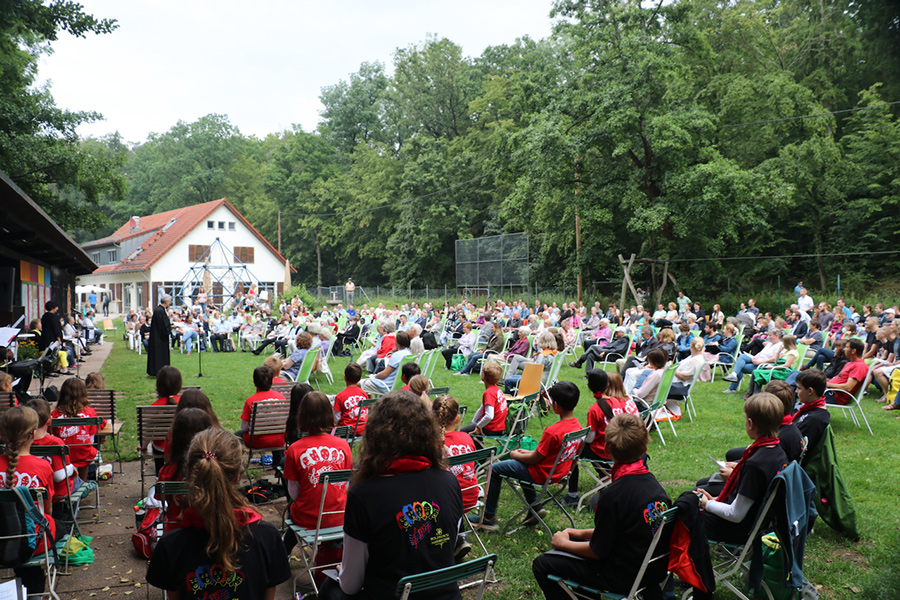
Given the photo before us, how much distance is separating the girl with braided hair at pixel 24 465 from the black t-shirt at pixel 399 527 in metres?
2.12

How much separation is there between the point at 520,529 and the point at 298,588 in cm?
177

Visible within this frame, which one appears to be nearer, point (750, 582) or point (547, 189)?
point (750, 582)

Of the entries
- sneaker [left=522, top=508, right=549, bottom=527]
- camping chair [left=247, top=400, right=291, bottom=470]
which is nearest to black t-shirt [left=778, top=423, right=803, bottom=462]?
sneaker [left=522, top=508, right=549, bottom=527]

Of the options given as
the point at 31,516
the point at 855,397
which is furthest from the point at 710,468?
the point at 31,516

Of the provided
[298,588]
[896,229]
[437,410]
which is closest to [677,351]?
[437,410]

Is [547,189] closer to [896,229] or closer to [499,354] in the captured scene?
[499,354]

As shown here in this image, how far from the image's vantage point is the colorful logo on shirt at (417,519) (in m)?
2.31

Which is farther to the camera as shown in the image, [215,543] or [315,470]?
[315,470]

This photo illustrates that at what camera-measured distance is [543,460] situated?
4.51 metres

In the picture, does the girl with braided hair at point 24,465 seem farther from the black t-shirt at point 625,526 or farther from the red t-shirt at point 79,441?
the black t-shirt at point 625,526

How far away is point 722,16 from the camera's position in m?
28.8

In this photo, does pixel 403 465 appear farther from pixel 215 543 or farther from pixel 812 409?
pixel 812 409

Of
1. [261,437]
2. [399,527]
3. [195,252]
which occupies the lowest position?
[261,437]

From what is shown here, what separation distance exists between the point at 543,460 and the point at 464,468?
0.62 meters
